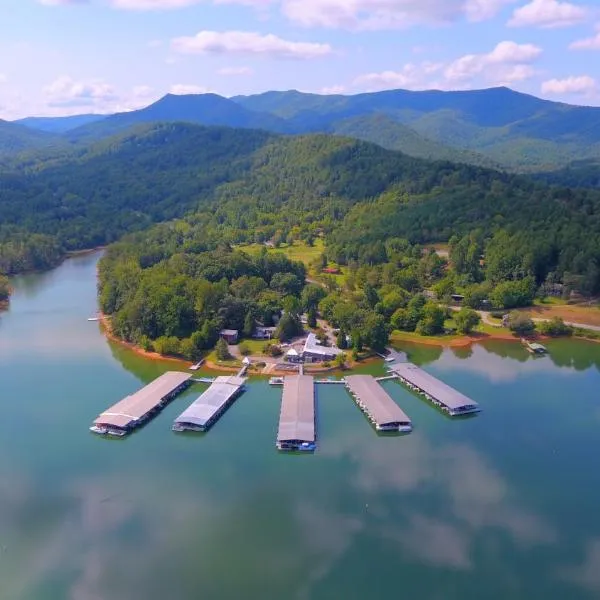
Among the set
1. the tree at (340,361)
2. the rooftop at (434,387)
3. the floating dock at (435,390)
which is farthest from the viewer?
the tree at (340,361)

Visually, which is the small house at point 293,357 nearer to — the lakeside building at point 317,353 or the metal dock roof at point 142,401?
the lakeside building at point 317,353

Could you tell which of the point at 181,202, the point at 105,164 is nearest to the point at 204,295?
the point at 181,202

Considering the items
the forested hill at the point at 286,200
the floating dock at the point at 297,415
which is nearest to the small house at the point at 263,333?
the floating dock at the point at 297,415

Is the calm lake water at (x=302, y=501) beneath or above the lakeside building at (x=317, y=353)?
beneath

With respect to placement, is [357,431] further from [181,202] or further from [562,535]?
[181,202]

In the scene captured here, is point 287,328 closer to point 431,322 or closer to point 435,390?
point 431,322

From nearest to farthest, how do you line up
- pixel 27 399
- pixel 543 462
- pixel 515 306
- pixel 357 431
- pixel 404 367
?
pixel 543 462 < pixel 357 431 < pixel 27 399 < pixel 404 367 < pixel 515 306

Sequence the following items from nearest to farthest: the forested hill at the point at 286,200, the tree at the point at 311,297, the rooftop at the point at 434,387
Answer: the rooftop at the point at 434,387 → the tree at the point at 311,297 → the forested hill at the point at 286,200
